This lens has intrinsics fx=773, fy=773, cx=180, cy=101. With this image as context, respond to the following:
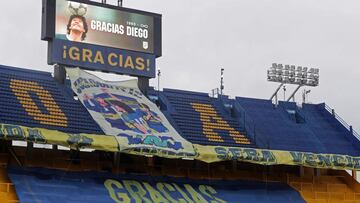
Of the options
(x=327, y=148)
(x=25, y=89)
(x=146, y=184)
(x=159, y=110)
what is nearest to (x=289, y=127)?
(x=327, y=148)

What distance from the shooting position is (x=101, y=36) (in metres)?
32.7

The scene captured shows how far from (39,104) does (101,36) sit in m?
4.79

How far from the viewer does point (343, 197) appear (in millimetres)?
33781

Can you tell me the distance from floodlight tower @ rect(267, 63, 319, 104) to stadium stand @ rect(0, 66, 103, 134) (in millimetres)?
16181

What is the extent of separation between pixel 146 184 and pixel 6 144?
550cm

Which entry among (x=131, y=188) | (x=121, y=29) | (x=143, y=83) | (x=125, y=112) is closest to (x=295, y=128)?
(x=143, y=83)

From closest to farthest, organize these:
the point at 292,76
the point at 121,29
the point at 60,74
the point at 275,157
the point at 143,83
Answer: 1. the point at 275,157
2. the point at 60,74
3. the point at 121,29
4. the point at 143,83
5. the point at 292,76

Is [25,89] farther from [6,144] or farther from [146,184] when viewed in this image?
[146,184]

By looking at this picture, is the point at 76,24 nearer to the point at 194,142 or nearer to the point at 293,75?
the point at 194,142

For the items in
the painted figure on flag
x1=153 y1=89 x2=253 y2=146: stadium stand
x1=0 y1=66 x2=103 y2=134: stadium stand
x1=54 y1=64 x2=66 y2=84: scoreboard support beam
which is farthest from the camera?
x1=153 y1=89 x2=253 y2=146: stadium stand

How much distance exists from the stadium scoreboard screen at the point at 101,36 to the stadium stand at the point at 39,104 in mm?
1225

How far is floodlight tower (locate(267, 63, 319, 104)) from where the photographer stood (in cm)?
4406

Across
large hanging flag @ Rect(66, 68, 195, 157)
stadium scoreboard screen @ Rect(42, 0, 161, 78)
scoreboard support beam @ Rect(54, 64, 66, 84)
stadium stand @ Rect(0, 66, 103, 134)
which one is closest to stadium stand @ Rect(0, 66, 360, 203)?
stadium stand @ Rect(0, 66, 103, 134)

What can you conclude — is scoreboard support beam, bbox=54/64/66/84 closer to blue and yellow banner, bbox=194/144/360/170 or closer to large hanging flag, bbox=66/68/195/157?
large hanging flag, bbox=66/68/195/157
